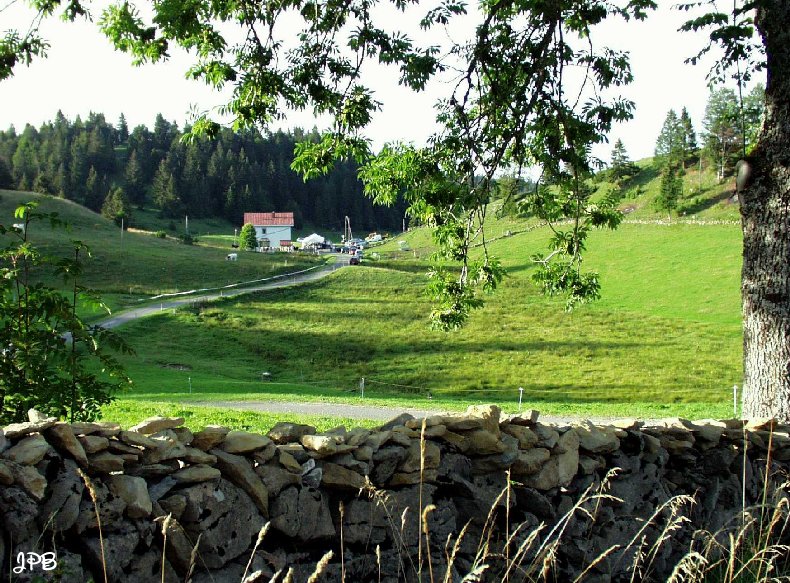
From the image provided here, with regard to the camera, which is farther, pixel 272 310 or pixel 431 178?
pixel 272 310

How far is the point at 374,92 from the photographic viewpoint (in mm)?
9977

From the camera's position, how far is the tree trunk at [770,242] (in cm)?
774

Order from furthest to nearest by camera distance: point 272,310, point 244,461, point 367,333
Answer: point 272,310 < point 367,333 < point 244,461

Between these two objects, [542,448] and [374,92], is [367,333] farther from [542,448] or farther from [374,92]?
[542,448]

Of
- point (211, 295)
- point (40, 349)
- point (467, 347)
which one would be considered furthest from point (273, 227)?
point (40, 349)

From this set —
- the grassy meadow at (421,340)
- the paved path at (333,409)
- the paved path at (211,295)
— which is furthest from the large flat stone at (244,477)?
the paved path at (211,295)

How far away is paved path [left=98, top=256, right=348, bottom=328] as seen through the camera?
48622 mm

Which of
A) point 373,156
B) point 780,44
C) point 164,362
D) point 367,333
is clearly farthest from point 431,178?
point 367,333

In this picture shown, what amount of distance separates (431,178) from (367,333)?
138 feet

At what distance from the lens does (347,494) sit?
5219mm

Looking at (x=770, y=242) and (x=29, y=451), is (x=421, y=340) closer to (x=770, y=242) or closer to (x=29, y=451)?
(x=770, y=242)

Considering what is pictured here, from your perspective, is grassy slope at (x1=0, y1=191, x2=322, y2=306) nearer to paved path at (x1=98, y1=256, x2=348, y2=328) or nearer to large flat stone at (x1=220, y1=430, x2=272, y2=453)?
paved path at (x1=98, y1=256, x2=348, y2=328)

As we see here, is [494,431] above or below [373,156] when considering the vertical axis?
below

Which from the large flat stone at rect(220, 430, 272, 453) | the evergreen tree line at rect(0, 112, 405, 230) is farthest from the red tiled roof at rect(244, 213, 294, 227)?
the large flat stone at rect(220, 430, 272, 453)
